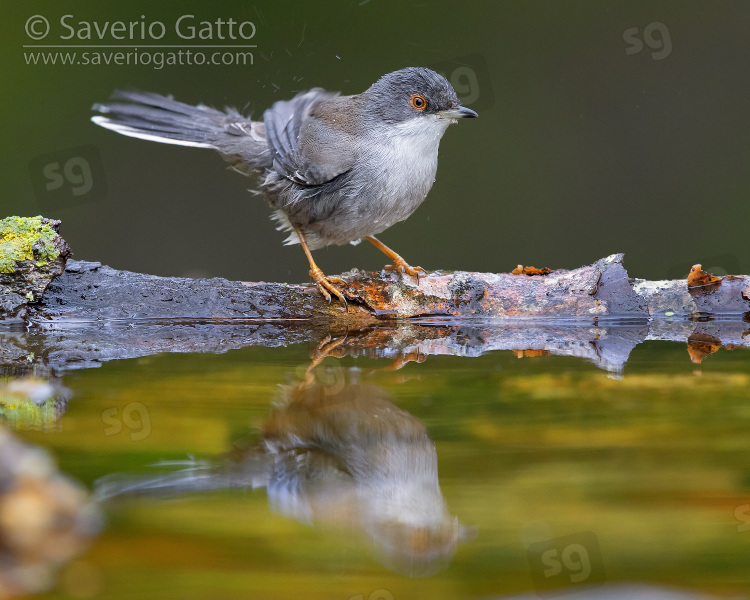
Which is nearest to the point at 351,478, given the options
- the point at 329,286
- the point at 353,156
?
the point at 329,286

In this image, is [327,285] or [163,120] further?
[163,120]

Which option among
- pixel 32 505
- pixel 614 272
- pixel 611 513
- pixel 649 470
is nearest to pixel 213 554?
pixel 32 505

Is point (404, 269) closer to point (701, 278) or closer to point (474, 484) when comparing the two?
point (701, 278)

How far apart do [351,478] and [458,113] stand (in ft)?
10.9

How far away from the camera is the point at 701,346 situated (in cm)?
327

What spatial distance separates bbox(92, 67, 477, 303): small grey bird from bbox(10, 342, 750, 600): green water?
188 cm

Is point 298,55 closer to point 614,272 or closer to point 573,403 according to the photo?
point 614,272

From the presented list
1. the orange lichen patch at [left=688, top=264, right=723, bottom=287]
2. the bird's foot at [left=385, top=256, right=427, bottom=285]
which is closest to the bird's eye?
the bird's foot at [left=385, top=256, right=427, bottom=285]

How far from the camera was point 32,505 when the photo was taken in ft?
4.14

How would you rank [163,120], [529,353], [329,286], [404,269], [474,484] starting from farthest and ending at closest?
[163,120] < [404,269] < [329,286] < [529,353] < [474,484]

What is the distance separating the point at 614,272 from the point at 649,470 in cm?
252

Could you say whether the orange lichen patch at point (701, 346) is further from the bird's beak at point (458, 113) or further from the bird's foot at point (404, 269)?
the bird's beak at point (458, 113)

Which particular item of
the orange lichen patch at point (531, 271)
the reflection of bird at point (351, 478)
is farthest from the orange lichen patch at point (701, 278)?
the reflection of bird at point (351, 478)

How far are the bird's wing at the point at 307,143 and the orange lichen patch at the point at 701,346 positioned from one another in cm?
207
